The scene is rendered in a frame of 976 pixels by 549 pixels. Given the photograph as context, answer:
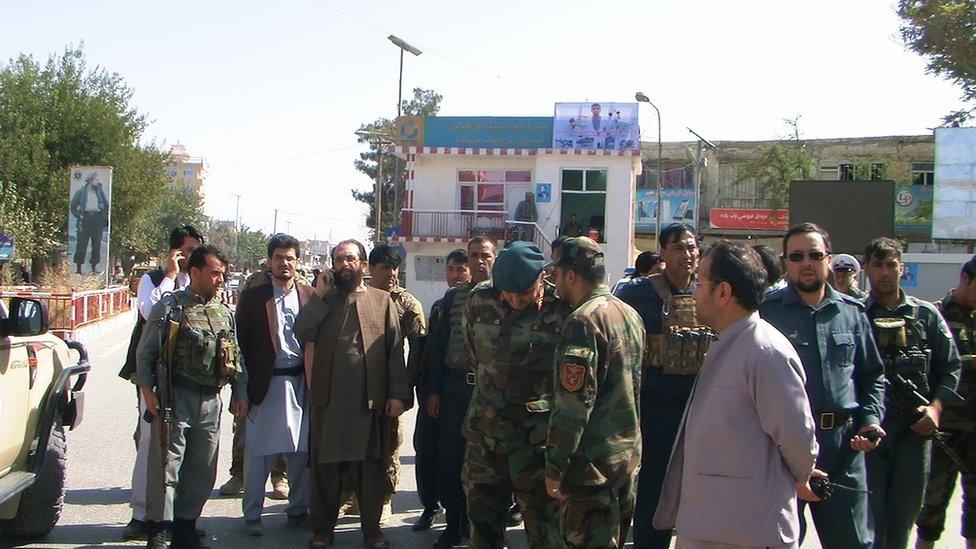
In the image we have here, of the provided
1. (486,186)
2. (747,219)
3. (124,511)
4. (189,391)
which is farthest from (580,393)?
(747,219)

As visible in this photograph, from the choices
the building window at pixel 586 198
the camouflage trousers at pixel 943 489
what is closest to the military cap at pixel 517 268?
the camouflage trousers at pixel 943 489

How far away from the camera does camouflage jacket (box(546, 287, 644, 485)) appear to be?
402 cm

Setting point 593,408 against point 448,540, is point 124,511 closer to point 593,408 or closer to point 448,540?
point 448,540

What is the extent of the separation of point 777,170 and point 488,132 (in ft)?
51.1

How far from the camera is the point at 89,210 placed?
76.0 feet

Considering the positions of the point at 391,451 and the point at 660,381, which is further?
the point at 391,451

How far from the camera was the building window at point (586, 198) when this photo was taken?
118 feet

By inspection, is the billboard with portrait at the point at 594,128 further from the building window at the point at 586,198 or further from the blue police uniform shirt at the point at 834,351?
the blue police uniform shirt at the point at 834,351

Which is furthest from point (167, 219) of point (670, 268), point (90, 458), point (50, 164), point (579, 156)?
point (670, 268)

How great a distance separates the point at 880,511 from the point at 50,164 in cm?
3245

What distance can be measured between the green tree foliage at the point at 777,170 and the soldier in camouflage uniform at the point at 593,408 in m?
41.4

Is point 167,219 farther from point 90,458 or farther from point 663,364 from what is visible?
point 663,364

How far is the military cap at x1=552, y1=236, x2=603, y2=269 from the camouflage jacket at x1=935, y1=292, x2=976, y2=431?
2.69 metres

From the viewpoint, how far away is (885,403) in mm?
5219
